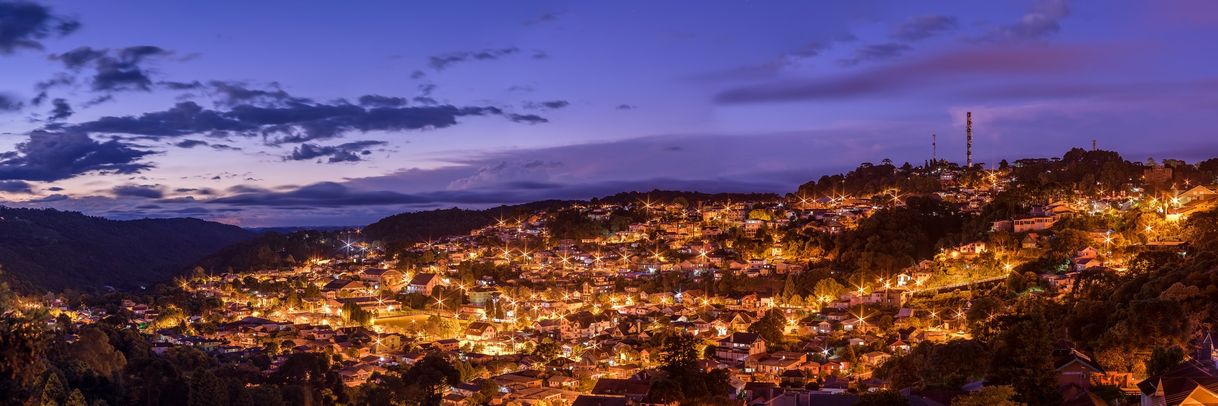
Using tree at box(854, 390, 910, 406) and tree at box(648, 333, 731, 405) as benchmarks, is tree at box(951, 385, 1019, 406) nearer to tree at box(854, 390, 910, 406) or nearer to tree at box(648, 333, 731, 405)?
tree at box(854, 390, 910, 406)

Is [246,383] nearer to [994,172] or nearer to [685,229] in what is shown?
[685,229]

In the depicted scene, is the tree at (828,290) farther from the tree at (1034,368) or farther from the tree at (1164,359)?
the tree at (1034,368)

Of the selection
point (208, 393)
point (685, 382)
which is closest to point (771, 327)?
point (685, 382)

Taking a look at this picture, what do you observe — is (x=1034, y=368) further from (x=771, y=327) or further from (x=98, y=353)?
(x=98, y=353)

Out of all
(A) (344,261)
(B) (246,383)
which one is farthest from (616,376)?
(A) (344,261)

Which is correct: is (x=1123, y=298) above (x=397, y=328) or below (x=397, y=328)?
above

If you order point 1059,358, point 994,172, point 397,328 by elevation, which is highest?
point 994,172
